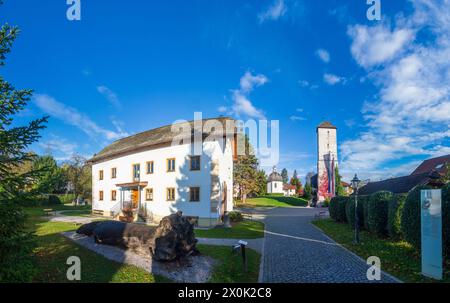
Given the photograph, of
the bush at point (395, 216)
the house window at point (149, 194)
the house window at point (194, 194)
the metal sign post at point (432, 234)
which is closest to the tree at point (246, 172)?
the house window at point (149, 194)

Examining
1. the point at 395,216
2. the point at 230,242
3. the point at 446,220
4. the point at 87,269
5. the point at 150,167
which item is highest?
the point at 150,167

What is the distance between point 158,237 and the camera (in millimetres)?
9125

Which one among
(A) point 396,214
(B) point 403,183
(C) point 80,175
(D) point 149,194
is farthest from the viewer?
(C) point 80,175

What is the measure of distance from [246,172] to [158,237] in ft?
133

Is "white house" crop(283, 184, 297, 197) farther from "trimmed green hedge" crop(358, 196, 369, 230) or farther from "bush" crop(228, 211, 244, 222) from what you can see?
"trimmed green hedge" crop(358, 196, 369, 230)

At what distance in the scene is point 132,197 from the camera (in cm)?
2556

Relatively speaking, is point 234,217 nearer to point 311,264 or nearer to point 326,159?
point 311,264

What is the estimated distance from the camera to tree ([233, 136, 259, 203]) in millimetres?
48469

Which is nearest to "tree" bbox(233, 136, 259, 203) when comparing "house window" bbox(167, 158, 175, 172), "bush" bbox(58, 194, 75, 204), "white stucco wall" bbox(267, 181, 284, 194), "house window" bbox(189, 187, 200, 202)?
"house window" bbox(167, 158, 175, 172)

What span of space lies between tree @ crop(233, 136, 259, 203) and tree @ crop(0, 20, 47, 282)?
42459 millimetres

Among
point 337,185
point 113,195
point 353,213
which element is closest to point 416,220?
point 353,213

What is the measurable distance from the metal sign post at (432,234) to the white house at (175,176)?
14176mm
